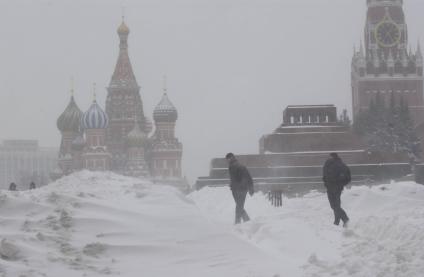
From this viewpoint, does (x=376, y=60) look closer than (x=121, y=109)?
Yes

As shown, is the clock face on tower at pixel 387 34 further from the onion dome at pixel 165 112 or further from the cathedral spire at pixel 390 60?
the onion dome at pixel 165 112

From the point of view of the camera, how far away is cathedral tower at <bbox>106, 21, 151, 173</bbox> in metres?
85.4

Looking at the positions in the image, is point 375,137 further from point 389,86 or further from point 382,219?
point 382,219

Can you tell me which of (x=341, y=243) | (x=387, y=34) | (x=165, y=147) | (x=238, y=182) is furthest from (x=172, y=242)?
(x=387, y=34)

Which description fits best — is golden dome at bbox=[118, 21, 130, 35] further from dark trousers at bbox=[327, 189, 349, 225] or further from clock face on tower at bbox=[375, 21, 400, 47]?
dark trousers at bbox=[327, 189, 349, 225]

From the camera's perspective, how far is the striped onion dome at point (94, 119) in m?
80.5

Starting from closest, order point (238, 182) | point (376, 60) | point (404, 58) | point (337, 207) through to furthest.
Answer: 1. point (337, 207)
2. point (238, 182)
3. point (376, 60)
4. point (404, 58)

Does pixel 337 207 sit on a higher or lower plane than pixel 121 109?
lower

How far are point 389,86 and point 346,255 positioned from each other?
7864 centimetres

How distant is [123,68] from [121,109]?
4.86 meters

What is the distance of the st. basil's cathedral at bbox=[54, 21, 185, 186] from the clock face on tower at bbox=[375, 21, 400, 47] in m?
21.6

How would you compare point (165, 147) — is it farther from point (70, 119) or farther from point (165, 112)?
point (70, 119)

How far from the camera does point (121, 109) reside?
86.6m

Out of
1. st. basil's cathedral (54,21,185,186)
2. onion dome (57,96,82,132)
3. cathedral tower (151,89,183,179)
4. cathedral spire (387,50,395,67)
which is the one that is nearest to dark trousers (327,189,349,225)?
st. basil's cathedral (54,21,185,186)
